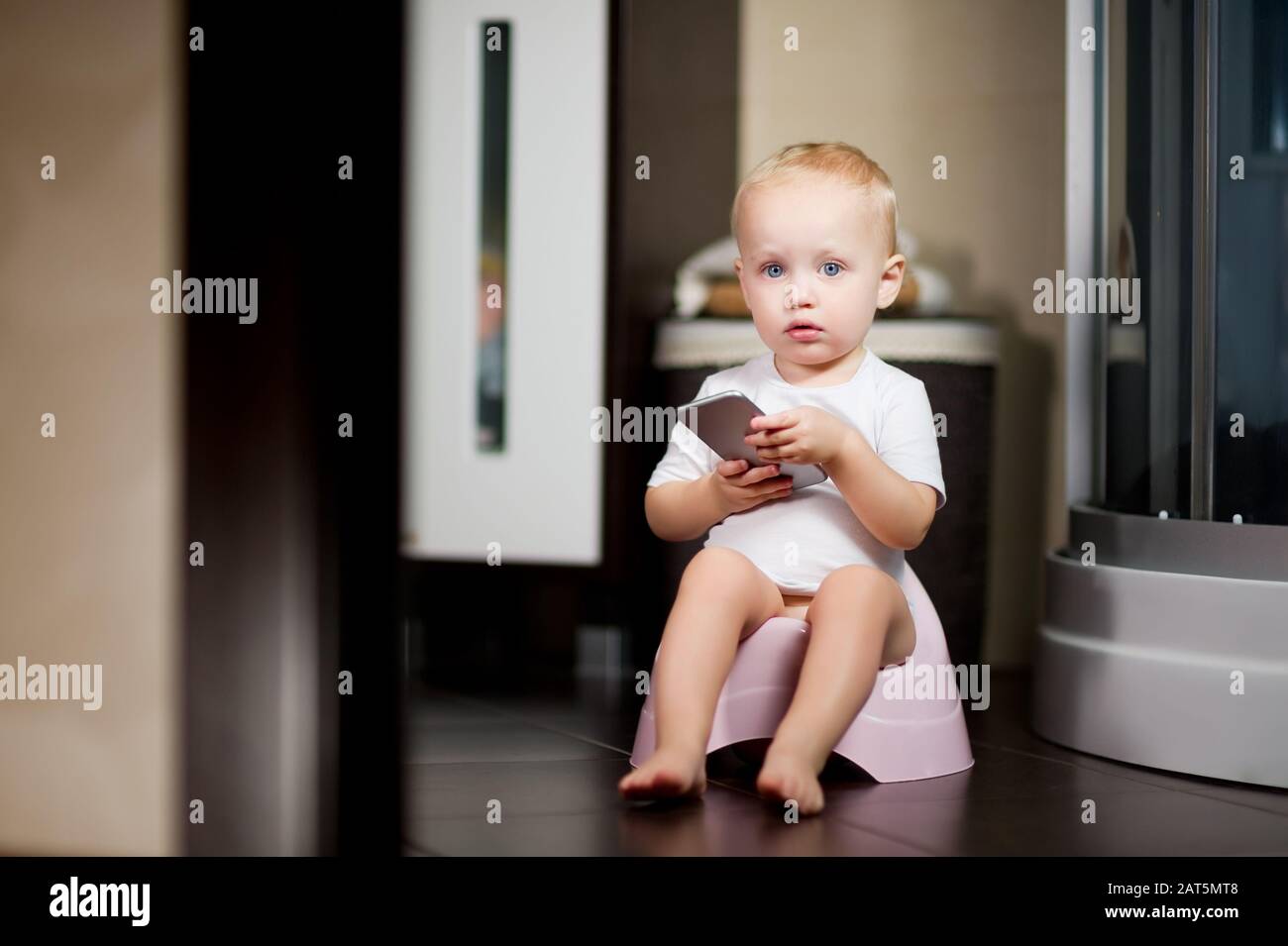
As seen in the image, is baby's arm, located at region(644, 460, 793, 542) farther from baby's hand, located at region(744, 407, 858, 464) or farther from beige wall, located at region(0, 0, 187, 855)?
beige wall, located at region(0, 0, 187, 855)

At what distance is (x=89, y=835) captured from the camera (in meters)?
0.72

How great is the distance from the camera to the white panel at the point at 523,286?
1.65 m

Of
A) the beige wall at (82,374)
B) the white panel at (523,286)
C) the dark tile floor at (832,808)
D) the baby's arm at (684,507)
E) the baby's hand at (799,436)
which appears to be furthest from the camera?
the white panel at (523,286)

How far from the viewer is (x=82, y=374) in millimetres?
727

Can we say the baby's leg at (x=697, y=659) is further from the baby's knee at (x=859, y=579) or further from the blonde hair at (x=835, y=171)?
the blonde hair at (x=835, y=171)

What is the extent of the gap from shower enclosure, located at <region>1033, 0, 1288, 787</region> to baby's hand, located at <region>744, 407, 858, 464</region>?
1.25ft

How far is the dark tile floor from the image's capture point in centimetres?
85

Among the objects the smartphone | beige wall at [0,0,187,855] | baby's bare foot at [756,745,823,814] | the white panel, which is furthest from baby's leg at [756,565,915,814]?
the white panel

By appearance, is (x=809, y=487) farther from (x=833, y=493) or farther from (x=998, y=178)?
(x=998, y=178)

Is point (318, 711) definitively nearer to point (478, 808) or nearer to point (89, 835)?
point (89, 835)

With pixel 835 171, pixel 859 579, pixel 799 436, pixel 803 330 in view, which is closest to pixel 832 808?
pixel 859 579

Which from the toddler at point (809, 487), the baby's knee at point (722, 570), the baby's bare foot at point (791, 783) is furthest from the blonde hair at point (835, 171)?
the baby's bare foot at point (791, 783)

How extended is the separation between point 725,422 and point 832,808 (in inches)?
12.1

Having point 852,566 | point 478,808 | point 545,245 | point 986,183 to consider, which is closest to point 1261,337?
point 852,566
